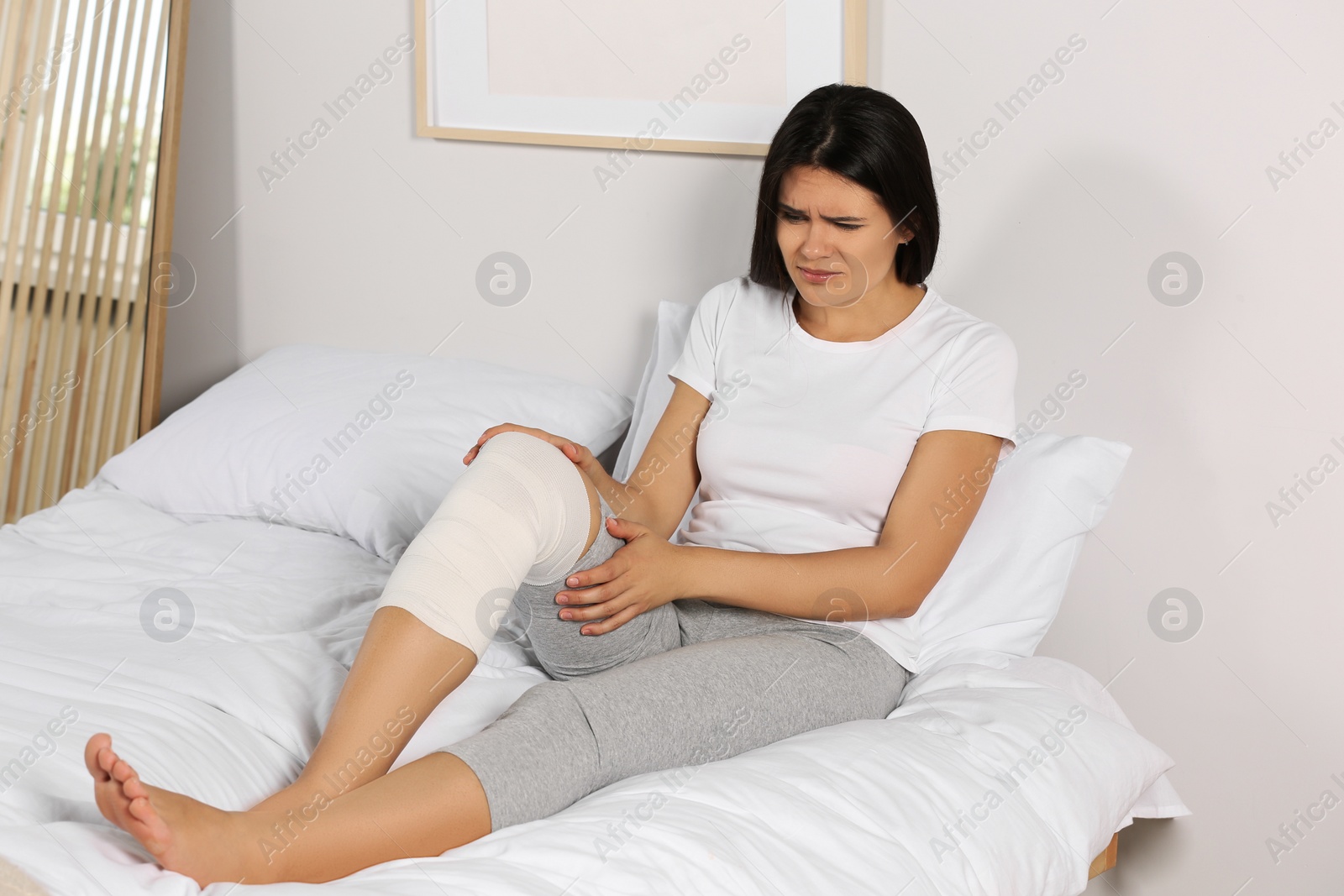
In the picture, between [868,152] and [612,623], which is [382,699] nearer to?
[612,623]

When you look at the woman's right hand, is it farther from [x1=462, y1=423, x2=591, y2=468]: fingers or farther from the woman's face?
the woman's face

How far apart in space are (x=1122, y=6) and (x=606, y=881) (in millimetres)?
1274

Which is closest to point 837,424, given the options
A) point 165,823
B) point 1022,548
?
point 1022,548

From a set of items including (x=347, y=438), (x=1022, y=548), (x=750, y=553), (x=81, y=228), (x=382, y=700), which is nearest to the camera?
(x=382, y=700)

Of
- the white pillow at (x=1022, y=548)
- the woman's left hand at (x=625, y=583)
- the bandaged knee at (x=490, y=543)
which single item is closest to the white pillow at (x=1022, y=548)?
the white pillow at (x=1022, y=548)

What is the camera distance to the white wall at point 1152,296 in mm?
1331

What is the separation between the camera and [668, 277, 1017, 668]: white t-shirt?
123 cm

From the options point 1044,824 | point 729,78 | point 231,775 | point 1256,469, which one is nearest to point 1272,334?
point 1256,469

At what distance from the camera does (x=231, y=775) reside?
36.8 inches

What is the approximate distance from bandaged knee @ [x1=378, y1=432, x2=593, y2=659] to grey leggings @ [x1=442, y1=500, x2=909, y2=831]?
0.05 meters

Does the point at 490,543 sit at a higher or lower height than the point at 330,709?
higher

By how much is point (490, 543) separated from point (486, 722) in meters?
0.21

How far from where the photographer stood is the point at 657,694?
97cm

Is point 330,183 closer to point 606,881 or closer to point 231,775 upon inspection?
point 231,775
